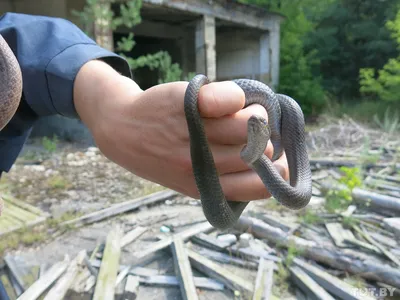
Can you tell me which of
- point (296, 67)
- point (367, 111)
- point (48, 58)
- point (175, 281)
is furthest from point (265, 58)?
point (48, 58)

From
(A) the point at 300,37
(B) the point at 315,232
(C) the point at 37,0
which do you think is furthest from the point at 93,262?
(A) the point at 300,37

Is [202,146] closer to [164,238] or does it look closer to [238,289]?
[238,289]

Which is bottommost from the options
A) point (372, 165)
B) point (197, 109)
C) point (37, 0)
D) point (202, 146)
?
point (372, 165)

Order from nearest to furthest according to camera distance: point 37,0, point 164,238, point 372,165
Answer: point 164,238 → point 372,165 → point 37,0

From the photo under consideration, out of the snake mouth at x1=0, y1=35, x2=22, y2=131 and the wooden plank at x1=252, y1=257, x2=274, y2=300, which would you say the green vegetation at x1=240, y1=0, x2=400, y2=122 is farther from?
the snake mouth at x1=0, y1=35, x2=22, y2=131

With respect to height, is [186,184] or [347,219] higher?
[186,184]

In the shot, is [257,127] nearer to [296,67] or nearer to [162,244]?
[162,244]
